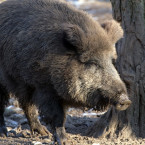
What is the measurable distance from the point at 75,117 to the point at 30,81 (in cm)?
252

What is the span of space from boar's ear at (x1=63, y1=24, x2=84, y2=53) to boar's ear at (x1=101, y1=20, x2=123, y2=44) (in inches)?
24.5

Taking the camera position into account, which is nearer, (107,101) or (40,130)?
(107,101)

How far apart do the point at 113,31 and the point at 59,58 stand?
96 cm

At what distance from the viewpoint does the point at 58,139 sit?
5.70 metres

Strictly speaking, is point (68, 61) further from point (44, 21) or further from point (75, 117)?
point (75, 117)

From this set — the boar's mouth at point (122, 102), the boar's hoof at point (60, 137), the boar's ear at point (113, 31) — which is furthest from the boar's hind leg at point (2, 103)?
the boar's mouth at point (122, 102)

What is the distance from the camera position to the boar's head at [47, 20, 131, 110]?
5297mm

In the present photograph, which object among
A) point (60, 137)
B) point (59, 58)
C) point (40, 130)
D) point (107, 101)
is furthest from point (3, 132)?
point (107, 101)

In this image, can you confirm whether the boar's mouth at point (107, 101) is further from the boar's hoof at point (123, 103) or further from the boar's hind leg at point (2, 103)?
the boar's hind leg at point (2, 103)

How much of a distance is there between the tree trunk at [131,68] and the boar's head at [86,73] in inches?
36.3

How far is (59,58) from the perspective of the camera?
5.41 m

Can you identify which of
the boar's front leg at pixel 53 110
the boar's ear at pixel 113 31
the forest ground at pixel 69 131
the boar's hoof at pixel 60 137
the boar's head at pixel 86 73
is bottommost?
the forest ground at pixel 69 131

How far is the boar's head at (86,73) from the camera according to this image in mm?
5297

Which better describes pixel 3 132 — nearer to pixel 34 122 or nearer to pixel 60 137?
pixel 34 122
